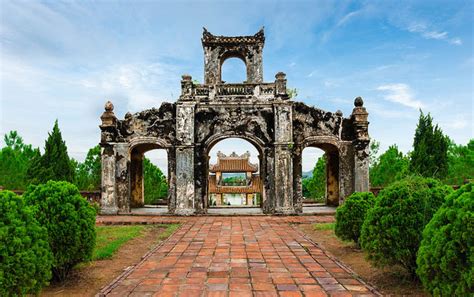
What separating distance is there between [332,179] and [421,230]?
1395cm

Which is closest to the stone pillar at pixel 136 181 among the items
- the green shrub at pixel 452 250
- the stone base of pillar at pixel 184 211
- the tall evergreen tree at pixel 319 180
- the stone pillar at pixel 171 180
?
the stone pillar at pixel 171 180

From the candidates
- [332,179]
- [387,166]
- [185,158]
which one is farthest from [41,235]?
[387,166]

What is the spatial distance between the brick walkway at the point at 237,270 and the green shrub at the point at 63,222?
895 millimetres

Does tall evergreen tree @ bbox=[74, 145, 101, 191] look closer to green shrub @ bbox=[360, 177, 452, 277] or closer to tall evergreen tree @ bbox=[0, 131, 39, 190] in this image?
tall evergreen tree @ bbox=[0, 131, 39, 190]

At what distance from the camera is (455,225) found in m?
4.46

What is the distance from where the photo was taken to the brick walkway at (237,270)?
5.81 m

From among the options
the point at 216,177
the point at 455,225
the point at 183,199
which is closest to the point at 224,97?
the point at 183,199

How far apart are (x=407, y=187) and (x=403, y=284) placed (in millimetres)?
1530

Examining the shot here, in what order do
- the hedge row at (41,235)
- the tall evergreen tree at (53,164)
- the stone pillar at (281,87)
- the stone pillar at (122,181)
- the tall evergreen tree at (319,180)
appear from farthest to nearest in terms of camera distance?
the tall evergreen tree at (319,180) → the tall evergreen tree at (53,164) → the stone pillar at (281,87) → the stone pillar at (122,181) → the hedge row at (41,235)

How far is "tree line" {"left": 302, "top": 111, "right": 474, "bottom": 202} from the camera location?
27062 millimetres

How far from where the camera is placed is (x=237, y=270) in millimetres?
6980

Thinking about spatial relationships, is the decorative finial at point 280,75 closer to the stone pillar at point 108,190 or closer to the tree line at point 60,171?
the stone pillar at point 108,190

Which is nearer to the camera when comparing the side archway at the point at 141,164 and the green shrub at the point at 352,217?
the green shrub at the point at 352,217

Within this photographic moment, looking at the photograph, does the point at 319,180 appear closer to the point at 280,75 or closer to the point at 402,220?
the point at 280,75
